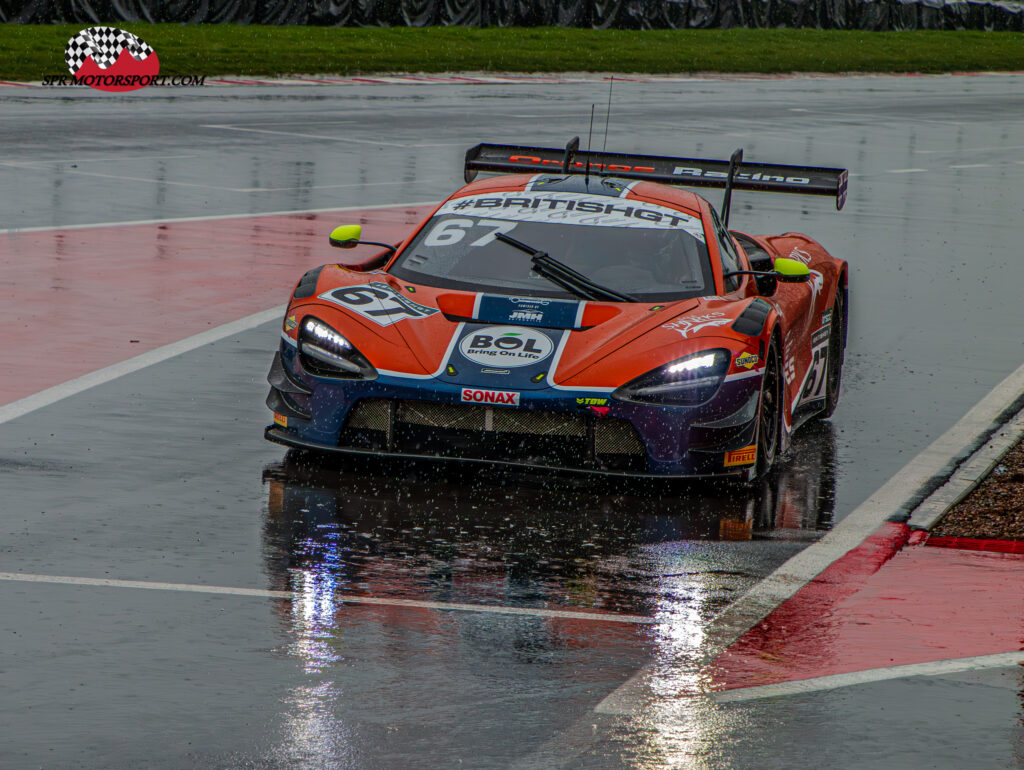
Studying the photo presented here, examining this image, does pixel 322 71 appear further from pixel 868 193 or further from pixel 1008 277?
pixel 1008 277

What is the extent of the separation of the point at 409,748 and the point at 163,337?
23.7 feet

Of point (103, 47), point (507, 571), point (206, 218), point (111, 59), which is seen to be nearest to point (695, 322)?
point (507, 571)

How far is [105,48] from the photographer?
39469mm

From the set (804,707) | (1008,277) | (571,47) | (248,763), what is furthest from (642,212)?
(571,47)

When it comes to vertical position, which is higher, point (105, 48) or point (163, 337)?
point (105, 48)

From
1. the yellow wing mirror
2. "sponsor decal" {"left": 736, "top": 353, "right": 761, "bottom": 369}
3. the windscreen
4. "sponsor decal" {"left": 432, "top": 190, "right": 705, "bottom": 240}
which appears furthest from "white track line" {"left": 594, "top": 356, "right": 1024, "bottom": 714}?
the yellow wing mirror

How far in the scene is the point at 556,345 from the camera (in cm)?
834

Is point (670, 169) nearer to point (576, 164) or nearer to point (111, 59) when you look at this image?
point (576, 164)

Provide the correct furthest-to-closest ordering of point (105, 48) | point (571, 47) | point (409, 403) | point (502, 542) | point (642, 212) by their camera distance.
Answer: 1. point (571, 47)
2. point (105, 48)
3. point (642, 212)
4. point (409, 403)
5. point (502, 542)

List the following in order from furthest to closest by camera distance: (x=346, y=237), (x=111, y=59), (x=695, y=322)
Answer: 1. (x=111, y=59)
2. (x=346, y=237)
3. (x=695, y=322)

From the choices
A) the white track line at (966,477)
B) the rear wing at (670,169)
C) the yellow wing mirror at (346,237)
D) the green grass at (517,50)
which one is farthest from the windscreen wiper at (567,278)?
the green grass at (517,50)

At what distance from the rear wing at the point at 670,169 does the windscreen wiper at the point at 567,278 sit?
188 cm

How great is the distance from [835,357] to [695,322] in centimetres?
239

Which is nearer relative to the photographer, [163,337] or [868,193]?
[163,337]
